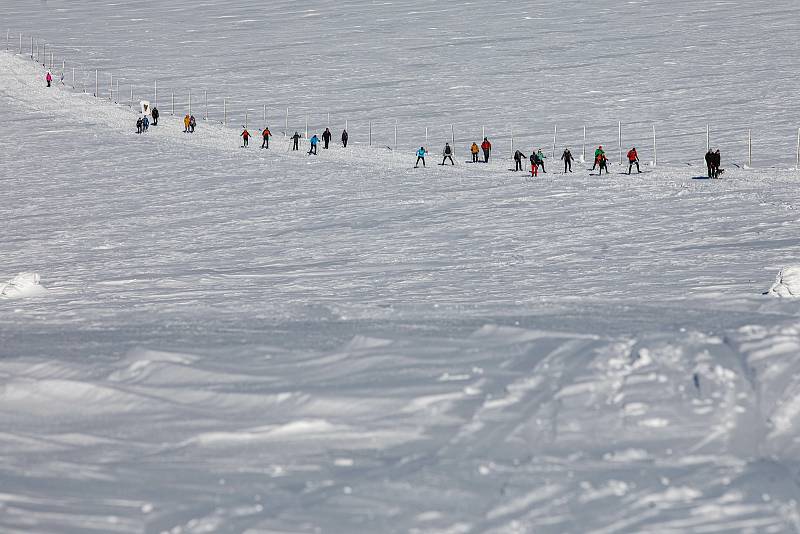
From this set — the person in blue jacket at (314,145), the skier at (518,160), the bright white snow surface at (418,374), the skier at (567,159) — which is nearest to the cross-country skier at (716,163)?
the bright white snow surface at (418,374)

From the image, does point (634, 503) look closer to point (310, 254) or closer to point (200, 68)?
point (310, 254)

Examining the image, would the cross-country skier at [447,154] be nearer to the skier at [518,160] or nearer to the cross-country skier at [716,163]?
the skier at [518,160]

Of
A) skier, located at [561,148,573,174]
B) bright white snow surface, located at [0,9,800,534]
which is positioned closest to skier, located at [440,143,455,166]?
skier, located at [561,148,573,174]

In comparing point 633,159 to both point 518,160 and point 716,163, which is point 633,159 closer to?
point 716,163

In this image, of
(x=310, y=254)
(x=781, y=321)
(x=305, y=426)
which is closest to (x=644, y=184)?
(x=310, y=254)

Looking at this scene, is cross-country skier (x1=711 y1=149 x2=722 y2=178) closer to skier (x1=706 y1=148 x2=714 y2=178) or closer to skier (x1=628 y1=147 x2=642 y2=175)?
skier (x1=706 y1=148 x2=714 y2=178)

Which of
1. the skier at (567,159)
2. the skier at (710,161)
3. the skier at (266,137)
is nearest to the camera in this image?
the skier at (710,161)

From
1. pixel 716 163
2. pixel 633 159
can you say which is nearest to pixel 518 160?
pixel 633 159
